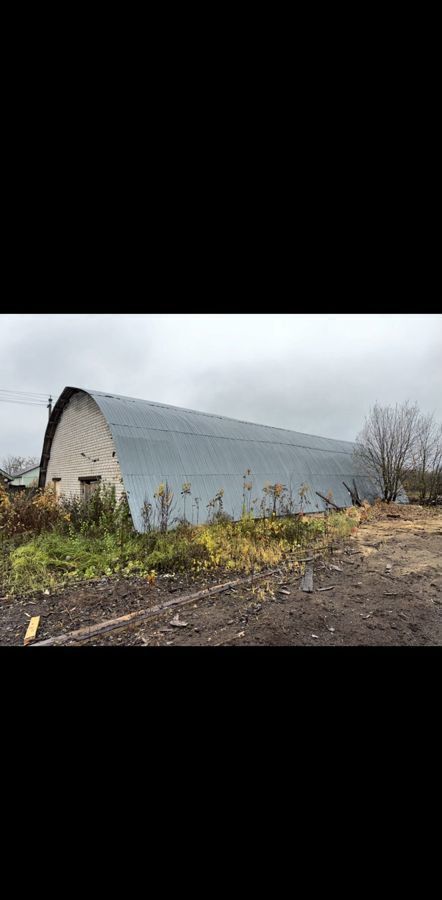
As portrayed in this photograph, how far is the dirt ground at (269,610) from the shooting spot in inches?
115

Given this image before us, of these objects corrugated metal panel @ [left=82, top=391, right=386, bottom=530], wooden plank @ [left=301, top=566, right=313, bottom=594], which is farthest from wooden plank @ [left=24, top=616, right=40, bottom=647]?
corrugated metal panel @ [left=82, top=391, right=386, bottom=530]

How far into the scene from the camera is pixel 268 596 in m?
3.86

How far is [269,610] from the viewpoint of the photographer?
346 centimetres

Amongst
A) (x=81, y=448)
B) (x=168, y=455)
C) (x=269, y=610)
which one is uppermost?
(x=81, y=448)

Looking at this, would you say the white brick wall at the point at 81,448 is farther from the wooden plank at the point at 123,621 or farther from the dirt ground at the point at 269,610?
the wooden plank at the point at 123,621

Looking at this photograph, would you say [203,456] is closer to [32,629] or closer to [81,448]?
[81,448]

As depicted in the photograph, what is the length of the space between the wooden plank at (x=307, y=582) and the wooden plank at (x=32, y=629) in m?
Answer: 2.76

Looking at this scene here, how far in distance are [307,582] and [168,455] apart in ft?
15.9

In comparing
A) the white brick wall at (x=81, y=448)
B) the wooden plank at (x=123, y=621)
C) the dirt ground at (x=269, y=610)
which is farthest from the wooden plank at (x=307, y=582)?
the white brick wall at (x=81, y=448)

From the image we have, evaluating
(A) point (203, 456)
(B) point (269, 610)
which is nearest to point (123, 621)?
(B) point (269, 610)
